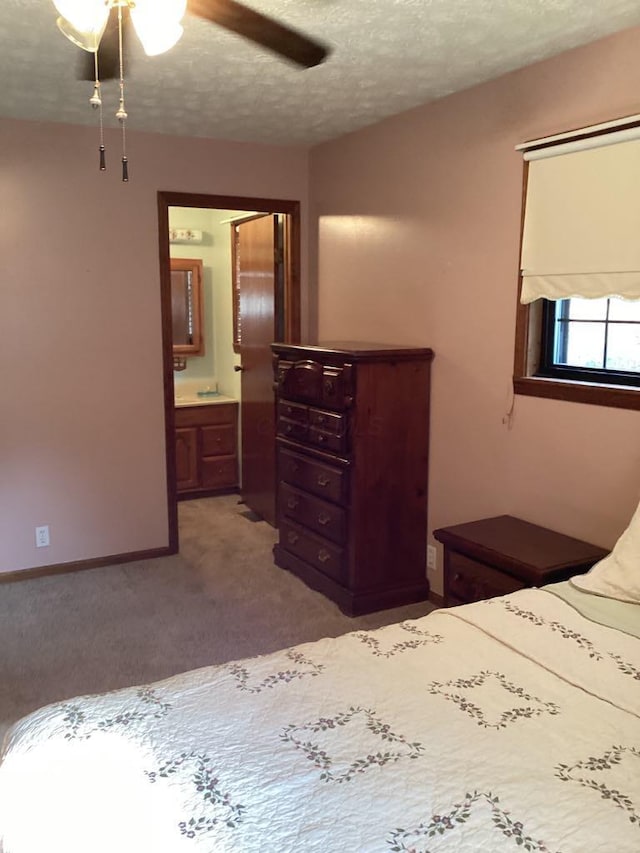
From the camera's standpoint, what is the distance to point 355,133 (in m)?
4.00

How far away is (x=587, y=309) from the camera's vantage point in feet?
9.34

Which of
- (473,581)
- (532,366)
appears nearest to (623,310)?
(532,366)

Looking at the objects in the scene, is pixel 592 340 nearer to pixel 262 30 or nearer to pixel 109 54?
pixel 262 30

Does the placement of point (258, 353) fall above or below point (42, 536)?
above

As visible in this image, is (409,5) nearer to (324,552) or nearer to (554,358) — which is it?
(554,358)

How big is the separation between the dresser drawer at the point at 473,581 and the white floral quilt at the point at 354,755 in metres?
0.75

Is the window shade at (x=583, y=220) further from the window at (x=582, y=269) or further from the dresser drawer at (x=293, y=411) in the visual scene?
the dresser drawer at (x=293, y=411)

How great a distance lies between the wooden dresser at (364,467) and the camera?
3.39m

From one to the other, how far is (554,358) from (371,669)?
1770mm

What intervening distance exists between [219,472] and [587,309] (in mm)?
3586

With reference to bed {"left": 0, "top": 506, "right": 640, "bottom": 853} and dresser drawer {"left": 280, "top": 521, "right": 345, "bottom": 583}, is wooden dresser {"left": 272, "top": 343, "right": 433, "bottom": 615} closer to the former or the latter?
→ dresser drawer {"left": 280, "top": 521, "right": 345, "bottom": 583}

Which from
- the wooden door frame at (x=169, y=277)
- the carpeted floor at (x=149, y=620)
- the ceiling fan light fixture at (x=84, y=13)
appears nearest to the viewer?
the ceiling fan light fixture at (x=84, y=13)

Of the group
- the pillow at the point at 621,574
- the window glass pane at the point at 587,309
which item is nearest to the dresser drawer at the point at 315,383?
the window glass pane at the point at 587,309

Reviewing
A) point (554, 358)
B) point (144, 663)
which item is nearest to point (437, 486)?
point (554, 358)
